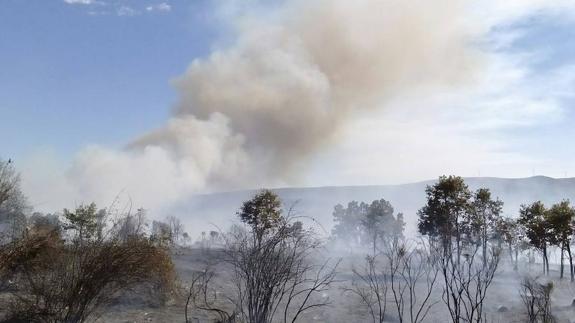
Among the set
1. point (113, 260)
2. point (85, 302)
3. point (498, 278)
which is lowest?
point (498, 278)

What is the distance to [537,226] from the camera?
3456cm

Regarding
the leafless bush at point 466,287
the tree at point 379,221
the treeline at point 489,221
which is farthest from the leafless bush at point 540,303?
the tree at point 379,221

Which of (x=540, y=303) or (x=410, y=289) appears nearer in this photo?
(x=410, y=289)

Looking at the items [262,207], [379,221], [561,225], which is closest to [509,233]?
[561,225]

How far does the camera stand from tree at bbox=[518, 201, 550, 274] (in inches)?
Result: 1345

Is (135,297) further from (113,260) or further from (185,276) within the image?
(113,260)

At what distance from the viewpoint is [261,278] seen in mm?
8891

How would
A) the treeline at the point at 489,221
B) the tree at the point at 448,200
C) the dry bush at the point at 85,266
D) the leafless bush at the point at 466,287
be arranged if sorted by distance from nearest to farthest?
the dry bush at the point at 85,266 < the leafless bush at the point at 466,287 < the treeline at the point at 489,221 < the tree at the point at 448,200

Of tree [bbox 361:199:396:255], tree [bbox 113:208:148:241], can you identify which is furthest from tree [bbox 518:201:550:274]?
tree [bbox 113:208:148:241]

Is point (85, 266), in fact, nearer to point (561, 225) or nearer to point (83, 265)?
point (83, 265)

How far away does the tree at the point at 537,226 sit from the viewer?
112 ft

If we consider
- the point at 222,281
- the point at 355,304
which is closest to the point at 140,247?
the point at 355,304

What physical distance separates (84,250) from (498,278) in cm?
3109

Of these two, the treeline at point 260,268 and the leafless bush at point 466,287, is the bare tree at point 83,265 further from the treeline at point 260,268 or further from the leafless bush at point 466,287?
the leafless bush at point 466,287
